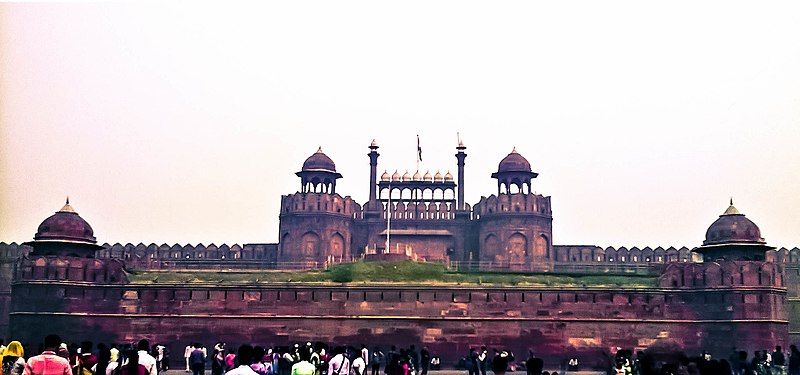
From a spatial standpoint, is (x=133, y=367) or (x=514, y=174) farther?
(x=514, y=174)

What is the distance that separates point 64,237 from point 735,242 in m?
23.4

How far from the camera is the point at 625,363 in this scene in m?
13.5

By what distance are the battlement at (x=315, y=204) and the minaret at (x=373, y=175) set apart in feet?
4.46

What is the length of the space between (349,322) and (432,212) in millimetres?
13128

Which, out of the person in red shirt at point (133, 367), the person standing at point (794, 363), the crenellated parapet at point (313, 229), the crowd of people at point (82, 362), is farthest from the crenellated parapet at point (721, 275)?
the person in red shirt at point (133, 367)

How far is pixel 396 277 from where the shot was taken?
31.9 meters

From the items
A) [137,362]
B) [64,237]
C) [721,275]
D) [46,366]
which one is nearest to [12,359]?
[137,362]

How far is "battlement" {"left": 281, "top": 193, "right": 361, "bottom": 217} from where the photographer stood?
4184cm

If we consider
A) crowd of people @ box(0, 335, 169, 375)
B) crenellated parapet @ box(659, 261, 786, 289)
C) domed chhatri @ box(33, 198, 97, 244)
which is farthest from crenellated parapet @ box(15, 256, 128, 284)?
crenellated parapet @ box(659, 261, 786, 289)

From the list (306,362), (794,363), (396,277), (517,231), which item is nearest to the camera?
(306,362)

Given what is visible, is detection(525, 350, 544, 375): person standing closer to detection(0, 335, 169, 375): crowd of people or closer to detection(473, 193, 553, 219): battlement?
detection(0, 335, 169, 375): crowd of people

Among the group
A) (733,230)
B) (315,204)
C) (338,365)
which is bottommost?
(338,365)

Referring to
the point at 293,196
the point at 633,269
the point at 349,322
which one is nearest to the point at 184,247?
the point at 293,196

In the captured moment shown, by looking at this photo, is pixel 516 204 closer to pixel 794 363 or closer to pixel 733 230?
pixel 733 230
